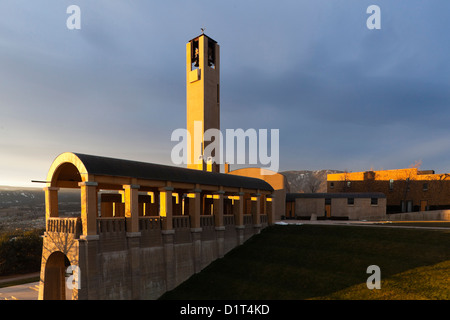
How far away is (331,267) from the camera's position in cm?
2252

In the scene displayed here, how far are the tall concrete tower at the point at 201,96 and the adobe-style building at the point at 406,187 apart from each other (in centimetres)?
4810

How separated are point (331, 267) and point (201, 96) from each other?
1209 inches

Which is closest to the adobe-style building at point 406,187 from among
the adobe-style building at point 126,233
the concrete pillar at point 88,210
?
the adobe-style building at point 126,233

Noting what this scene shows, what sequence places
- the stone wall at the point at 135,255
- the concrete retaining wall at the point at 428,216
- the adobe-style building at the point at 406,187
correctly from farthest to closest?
the adobe-style building at the point at 406,187 < the concrete retaining wall at the point at 428,216 < the stone wall at the point at 135,255

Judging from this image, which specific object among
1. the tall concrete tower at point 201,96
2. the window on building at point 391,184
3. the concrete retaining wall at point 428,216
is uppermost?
the tall concrete tower at point 201,96

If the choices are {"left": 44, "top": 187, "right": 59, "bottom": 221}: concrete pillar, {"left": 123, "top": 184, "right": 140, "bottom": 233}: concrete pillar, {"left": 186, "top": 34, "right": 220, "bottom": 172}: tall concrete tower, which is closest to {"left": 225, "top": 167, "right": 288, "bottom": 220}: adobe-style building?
{"left": 186, "top": 34, "right": 220, "bottom": 172}: tall concrete tower

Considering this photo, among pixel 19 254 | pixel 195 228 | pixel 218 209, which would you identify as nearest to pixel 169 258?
pixel 195 228

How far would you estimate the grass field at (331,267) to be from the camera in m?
19.0

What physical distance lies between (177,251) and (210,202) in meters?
9.29

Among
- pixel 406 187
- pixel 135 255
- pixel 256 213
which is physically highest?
pixel 406 187

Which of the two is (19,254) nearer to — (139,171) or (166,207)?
(166,207)

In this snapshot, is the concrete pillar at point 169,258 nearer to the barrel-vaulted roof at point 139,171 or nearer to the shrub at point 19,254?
the barrel-vaulted roof at point 139,171

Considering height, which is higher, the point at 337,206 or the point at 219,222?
the point at 219,222
